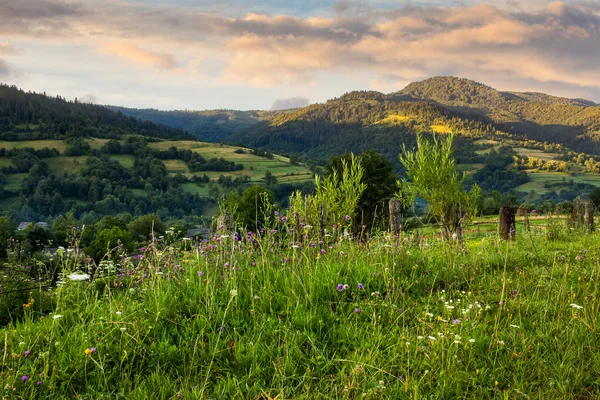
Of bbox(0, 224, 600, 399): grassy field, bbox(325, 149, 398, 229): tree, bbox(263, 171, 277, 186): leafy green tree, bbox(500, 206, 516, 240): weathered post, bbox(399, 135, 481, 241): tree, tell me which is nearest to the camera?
bbox(0, 224, 600, 399): grassy field

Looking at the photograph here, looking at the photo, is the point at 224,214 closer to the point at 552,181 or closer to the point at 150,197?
the point at 150,197

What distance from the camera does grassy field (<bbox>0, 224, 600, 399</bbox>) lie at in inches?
140

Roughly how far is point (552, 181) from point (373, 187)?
159148mm

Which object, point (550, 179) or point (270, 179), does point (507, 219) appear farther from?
point (550, 179)

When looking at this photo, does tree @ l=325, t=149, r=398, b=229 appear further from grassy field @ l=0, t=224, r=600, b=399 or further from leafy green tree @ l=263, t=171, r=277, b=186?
leafy green tree @ l=263, t=171, r=277, b=186

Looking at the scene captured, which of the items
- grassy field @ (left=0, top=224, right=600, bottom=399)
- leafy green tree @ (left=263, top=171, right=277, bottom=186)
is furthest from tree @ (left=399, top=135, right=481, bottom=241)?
leafy green tree @ (left=263, top=171, right=277, bottom=186)

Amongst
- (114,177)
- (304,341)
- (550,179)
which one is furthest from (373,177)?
(550,179)

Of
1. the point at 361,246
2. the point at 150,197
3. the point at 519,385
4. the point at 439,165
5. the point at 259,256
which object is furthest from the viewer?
the point at 150,197

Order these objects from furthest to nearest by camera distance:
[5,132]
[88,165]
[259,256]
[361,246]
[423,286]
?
[5,132]
[88,165]
[361,246]
[259,256]
[423,286]

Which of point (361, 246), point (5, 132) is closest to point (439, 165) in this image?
point (361, 246)

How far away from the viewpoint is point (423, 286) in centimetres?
582

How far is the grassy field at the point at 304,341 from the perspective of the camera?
3551 mm

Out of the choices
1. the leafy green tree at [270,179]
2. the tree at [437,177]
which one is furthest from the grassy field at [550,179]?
the tree at [437,177]

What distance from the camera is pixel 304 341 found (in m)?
4.14
